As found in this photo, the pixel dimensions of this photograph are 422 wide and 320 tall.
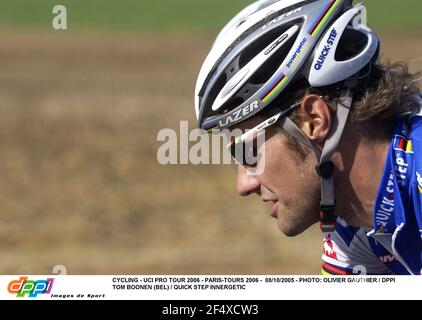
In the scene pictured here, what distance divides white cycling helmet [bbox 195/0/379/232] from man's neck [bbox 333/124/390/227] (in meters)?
0.09

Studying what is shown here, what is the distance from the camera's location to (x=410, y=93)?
442 centimetres

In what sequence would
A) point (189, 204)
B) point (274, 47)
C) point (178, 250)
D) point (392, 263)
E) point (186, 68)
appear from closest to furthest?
point (274, 47), point (392, 263), point (178, 250), point (189, 204), point (186, 68)

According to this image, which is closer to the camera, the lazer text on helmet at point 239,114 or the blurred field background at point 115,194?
the lazer text on helmet at point 239,114

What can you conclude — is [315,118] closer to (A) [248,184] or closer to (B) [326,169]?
(B) [326,169]

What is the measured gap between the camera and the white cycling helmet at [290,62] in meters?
4.08

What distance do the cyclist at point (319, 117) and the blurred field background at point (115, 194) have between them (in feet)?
19.1

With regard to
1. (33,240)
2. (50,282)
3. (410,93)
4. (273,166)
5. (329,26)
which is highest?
(329,26)

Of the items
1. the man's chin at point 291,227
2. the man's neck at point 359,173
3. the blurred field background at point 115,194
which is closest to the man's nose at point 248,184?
the man's chin at point 291,227

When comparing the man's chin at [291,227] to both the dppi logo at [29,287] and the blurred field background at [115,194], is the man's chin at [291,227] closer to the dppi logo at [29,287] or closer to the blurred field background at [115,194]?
the dppi logo at [29,287]

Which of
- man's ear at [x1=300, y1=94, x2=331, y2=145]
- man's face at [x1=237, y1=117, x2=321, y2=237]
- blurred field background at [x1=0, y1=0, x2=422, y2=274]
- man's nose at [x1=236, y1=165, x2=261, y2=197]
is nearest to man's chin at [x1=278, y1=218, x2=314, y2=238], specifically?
man's face at [x1=237, y1=117, x2=321, y2=237]

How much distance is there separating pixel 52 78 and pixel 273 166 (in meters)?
20.5

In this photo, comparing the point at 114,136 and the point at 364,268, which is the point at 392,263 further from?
the point at 114,136

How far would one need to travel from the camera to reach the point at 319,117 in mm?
4098

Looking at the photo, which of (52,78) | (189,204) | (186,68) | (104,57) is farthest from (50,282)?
(104,57)
